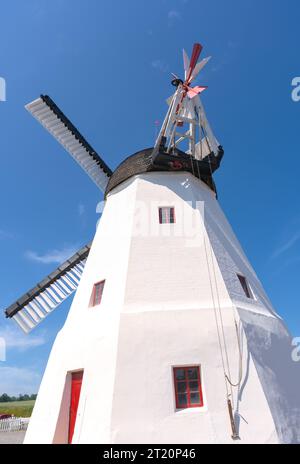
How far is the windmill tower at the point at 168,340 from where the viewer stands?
18.7 ft

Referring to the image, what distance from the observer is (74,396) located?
697cm

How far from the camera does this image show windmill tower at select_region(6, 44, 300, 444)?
→ 571cm

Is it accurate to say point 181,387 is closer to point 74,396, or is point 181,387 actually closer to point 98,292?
point 74,396

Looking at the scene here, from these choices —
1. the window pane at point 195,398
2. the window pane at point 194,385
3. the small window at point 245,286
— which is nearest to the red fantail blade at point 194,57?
the small window at point 245,286

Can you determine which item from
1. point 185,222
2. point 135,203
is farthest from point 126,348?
point 135,203

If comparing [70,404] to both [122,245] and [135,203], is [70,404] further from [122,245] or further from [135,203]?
[135,203]

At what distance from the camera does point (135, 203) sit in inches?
383

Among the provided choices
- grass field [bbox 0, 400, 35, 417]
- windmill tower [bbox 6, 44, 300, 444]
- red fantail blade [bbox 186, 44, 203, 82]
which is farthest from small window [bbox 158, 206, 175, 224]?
grass field [bbox 0, 400, 35, 417]

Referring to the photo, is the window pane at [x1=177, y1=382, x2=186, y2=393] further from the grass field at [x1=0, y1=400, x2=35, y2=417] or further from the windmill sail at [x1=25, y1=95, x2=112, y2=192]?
the grass field at [x1=0, y1=400, x2=35, y2=417]

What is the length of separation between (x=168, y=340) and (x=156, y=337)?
0.92ft

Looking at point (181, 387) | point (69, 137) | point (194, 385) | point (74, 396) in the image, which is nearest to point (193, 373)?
point (194, 385)

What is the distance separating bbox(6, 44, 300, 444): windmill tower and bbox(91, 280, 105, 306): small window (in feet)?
0.11

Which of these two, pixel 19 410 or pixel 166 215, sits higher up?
pixel 166 215
